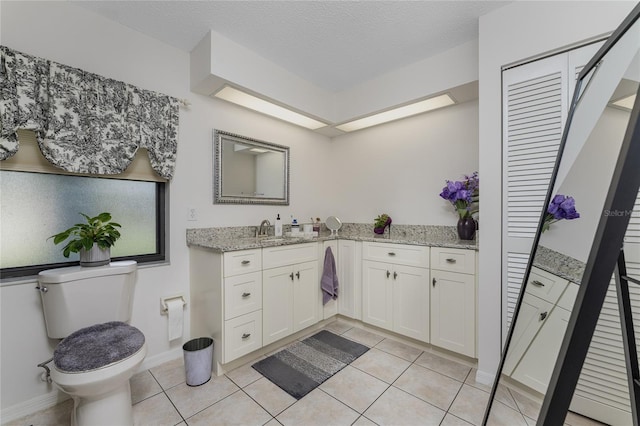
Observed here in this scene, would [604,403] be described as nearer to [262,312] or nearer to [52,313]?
[262,312]

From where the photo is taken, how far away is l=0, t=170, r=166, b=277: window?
1.62 m

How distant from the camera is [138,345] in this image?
1.44m

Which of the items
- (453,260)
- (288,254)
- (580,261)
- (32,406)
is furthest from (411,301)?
(32,406)

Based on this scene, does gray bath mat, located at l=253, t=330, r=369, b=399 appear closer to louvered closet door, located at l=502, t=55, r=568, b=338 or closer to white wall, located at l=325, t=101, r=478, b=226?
louvered closet door, located at l=502, t=55, r=568, b=338

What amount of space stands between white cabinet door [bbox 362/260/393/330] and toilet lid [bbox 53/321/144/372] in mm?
1877

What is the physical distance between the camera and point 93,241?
1.69 m

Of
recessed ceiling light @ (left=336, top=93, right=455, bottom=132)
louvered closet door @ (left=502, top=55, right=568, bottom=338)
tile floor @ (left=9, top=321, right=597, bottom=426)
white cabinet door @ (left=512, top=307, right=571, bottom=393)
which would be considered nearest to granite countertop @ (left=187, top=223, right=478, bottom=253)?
louvered closet door @ (left=502, top=55, right=568, bottom=338)

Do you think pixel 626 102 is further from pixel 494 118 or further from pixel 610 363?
pixel 494 118

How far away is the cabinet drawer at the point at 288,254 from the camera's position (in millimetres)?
2227

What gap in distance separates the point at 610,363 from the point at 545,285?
1.02 feet

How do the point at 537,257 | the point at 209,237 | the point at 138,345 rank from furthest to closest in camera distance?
the point at 209,237 → the point at 138,345 → the point at 537,257

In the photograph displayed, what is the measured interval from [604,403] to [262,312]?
198cm

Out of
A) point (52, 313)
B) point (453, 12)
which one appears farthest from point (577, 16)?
point (52, 313)

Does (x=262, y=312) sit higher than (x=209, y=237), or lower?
lower
